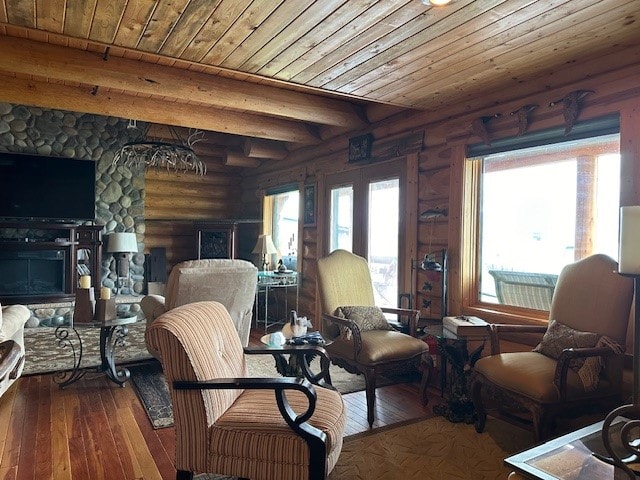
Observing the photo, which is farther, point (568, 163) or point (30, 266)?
point (30, 266)

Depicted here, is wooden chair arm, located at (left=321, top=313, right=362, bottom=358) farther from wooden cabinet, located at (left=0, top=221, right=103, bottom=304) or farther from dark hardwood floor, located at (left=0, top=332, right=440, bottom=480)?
wooden cabinet, located at (left=0, top=221, right=103, bottom=304)

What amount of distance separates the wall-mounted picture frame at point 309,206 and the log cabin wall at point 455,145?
0.40ft

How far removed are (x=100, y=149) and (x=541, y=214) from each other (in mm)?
5722

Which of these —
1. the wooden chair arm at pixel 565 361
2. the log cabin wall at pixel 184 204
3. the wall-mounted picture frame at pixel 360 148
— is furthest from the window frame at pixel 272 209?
the wooden chair arm at pixel 565 361

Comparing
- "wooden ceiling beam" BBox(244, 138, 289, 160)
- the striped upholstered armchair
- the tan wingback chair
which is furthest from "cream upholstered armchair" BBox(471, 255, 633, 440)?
"wooden ceiling beam" BBox(244, 138, 289, 160)

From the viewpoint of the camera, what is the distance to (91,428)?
9.21 feet

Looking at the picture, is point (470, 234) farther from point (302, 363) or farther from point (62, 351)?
point (62, 351)

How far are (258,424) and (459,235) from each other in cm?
239

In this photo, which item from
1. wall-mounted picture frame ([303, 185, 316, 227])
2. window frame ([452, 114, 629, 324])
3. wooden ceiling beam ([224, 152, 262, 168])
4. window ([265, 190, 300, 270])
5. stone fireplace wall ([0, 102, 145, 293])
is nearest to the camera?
window frame ([452, 114, 629, 324])

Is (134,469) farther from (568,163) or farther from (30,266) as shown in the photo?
(30,266)

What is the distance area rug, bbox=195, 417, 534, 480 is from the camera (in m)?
2.34

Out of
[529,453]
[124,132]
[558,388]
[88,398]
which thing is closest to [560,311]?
[558,388]

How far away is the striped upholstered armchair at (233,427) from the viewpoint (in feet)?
5.87

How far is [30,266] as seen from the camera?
5816mm
